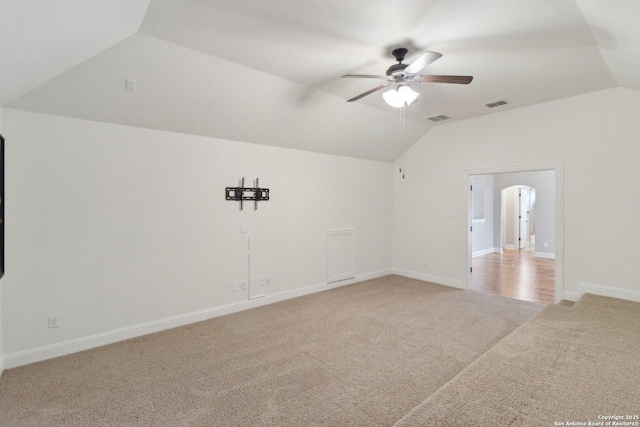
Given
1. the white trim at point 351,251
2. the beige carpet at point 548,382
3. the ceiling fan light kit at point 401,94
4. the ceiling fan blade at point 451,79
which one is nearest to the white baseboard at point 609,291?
the beige carpet at point 548,382

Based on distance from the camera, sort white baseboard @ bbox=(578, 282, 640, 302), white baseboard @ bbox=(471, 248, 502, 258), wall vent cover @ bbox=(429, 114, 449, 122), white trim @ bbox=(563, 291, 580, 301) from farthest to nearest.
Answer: white baseboard @ bbox=(471, 248, 502, 258)
wall vent cover @ bbox=(429, 114, 449, 122)
white trim @ bbox=(563, 291, 580, 301)
white baseboard @ bbox=(578, 282, 640, 302)

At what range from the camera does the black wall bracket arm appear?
4.11m

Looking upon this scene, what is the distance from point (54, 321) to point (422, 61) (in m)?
4.08

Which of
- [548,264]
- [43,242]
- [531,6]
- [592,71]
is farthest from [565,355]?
[548,264]

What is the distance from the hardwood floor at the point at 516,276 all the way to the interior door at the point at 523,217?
1396 mm

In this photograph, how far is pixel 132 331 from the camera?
338 cm

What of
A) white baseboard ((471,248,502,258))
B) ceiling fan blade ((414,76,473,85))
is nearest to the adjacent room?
ceiling fan blade ((414,76,473,85))

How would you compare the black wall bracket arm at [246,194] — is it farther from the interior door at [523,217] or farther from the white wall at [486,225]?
the interior door at [523,217]

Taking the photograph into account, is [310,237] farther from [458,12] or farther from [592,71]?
[592,71]

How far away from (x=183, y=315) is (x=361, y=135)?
12.3 ft

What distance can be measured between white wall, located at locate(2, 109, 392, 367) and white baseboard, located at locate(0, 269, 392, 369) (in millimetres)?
13

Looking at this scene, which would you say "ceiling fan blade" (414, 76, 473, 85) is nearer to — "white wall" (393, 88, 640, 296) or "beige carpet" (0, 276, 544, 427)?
"beige carpet" (0, 276, 544, 427)

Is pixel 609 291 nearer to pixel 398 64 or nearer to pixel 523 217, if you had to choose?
pixel 398 64

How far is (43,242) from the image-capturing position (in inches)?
114
